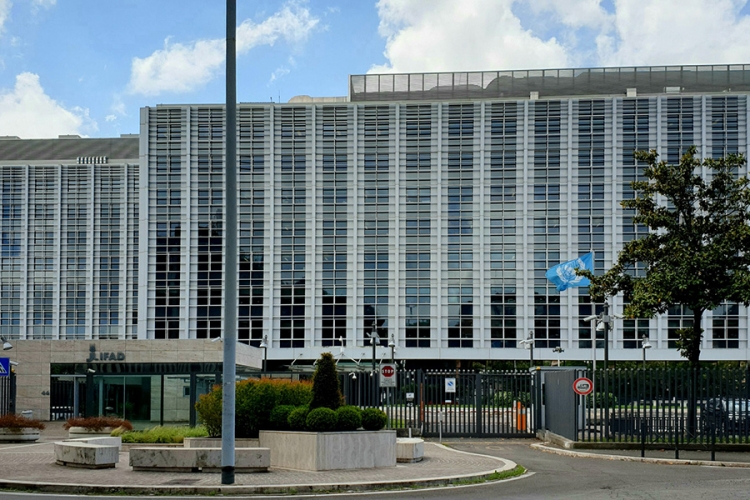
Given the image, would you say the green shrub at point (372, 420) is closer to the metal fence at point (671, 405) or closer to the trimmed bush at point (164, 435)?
the trimmed bush at point (164, 435)

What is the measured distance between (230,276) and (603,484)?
7.80 meters

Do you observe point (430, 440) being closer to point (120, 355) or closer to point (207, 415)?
point (207, 415)

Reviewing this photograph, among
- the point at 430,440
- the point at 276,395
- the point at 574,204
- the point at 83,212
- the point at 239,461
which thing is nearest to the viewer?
the point at 239,461

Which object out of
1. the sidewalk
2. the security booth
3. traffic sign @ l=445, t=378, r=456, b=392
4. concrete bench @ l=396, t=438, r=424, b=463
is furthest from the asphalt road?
the security booth

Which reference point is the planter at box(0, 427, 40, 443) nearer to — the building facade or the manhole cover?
the manhole cover

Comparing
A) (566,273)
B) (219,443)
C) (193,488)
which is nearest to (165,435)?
(219,443)

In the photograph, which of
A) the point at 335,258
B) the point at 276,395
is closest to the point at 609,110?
the point at 335,258

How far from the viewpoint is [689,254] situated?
92.5ft

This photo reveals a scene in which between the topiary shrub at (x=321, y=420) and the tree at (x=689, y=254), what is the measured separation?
12100 millimetres

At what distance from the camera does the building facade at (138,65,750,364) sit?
263ft

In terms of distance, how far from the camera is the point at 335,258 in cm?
8212

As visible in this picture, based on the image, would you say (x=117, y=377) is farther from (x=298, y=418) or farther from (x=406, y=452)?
(x=298, y=418)

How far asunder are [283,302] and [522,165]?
22.9 meters

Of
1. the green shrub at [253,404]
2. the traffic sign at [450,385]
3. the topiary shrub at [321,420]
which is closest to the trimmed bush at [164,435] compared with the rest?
the green shrub at [253,404]
